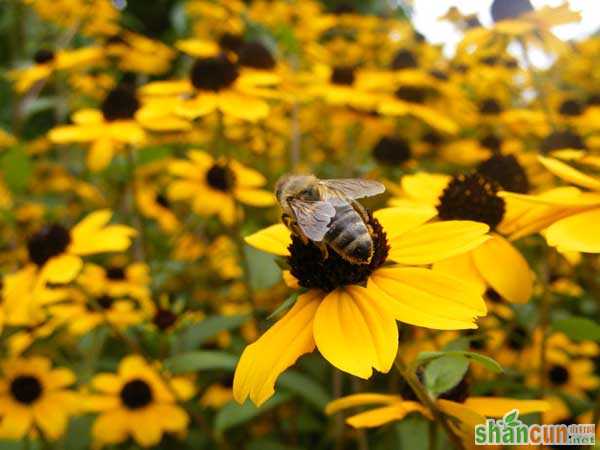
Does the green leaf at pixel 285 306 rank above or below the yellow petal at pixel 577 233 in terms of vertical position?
below

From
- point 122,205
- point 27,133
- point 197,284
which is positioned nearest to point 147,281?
point 197,284

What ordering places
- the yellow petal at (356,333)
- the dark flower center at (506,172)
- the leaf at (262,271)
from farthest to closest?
the leaf at (262,271) → the dark flower center at (506,172) → the yellow petal at (356,333)

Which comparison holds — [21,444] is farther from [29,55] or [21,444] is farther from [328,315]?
[29,55]

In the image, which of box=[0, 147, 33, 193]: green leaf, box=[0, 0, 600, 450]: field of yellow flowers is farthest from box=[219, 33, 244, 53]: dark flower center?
box=[0, 147, 33, 193]: green leaf

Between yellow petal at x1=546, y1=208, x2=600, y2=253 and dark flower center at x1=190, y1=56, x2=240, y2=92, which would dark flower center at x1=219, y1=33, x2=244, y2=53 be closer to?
dark flower center at x1=190, y1=56, x2=240, y2=92

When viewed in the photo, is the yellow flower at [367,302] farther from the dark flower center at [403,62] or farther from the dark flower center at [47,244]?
the dark flower center at [403,62]

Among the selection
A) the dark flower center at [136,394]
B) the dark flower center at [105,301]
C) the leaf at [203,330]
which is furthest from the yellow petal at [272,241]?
the dark flower center at [105,301]
